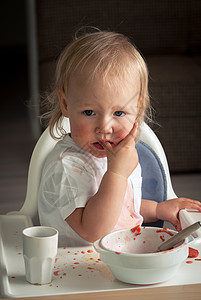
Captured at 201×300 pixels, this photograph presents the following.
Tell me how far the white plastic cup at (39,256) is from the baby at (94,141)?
16 centimetres

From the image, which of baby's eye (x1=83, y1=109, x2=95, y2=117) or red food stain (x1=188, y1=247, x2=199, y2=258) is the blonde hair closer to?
baby's eye (x1=83, y1=109, x2=95, y2=117)

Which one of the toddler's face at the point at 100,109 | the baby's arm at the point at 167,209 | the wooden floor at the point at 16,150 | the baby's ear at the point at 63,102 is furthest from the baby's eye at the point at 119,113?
the wooden floor at the point at 16,150

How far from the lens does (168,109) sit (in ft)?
7.46

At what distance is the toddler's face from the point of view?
0.86 meters

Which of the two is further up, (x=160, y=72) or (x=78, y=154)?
(x=78, y=154)

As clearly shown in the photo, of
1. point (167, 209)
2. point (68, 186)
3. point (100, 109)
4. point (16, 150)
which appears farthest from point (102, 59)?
point (16, 150)

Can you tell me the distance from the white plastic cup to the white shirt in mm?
175

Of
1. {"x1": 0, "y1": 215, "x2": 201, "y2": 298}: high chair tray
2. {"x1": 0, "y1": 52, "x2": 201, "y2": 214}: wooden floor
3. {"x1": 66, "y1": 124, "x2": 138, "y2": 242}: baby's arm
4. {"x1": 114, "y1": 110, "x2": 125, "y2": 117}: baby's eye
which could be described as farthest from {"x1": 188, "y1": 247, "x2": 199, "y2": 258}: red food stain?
{"x1": 0, "y1": 52, "x2": 201, "y2": 214}: wooden floor

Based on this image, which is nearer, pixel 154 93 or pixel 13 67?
pixel 154 93

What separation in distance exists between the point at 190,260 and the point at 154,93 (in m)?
1.50

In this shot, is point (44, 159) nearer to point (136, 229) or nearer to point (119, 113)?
point (119, 113)

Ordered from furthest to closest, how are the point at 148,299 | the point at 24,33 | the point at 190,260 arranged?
1. the point at 24,33
2. the point at 190,260
3. the point at 148,299

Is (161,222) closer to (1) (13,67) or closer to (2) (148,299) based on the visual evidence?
(2) (148,299)

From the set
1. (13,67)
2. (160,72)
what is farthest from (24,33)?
(160,72)
